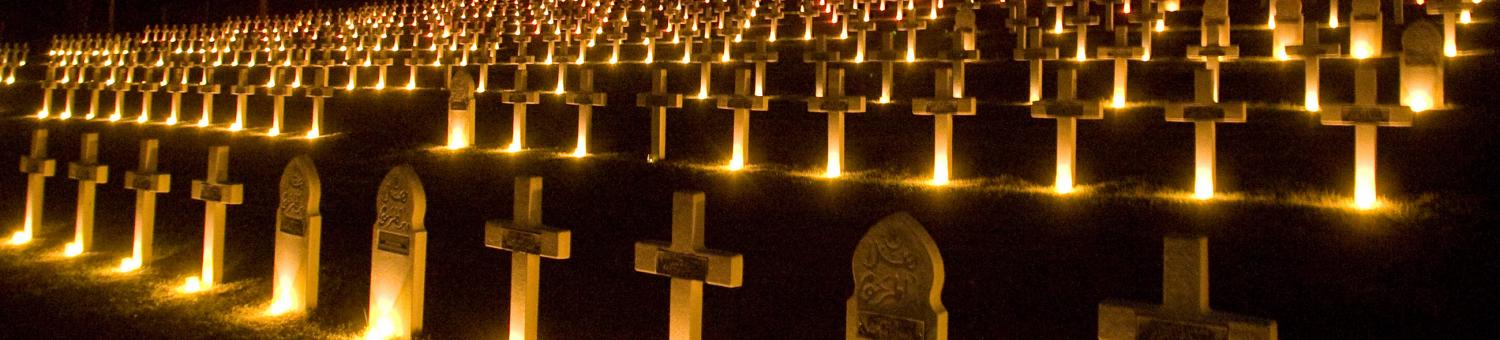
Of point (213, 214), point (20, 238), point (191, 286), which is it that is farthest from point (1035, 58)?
point (20, 238)

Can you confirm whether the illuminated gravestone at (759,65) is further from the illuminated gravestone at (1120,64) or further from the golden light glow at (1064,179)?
the golden light glow at (1064,179)

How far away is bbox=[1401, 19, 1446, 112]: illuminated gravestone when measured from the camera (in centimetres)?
450

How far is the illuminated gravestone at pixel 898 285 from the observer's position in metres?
2.47

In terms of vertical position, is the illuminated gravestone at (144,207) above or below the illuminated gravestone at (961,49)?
below

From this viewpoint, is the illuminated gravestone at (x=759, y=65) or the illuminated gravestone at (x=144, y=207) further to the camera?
the illuminated gravestone at (x=759, y=65)

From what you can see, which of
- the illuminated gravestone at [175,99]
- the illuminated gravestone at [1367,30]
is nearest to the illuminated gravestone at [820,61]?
the illuminated gravestone at [1367,30]

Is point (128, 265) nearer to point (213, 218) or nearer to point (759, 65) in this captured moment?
point (213, 218)

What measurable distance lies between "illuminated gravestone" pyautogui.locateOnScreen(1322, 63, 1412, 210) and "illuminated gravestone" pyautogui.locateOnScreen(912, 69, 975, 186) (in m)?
1.67

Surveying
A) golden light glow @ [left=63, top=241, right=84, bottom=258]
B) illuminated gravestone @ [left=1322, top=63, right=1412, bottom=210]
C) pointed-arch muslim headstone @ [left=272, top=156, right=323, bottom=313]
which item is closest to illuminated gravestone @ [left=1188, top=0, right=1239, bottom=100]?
illuminated gravestone @ [left=1322, top=63, right=1412, bottom=210]

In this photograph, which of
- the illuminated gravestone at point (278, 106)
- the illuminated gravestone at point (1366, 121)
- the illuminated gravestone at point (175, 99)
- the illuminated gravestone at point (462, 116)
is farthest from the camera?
the illuminated gravestone at point (175, 99)

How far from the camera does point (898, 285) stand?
2.54m

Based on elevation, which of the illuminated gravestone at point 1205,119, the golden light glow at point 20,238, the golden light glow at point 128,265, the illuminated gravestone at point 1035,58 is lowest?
the golden light glow at point 128,265

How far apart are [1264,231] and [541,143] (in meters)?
5.05

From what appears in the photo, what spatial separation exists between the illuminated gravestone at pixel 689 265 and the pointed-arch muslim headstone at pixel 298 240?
1.88 meters
